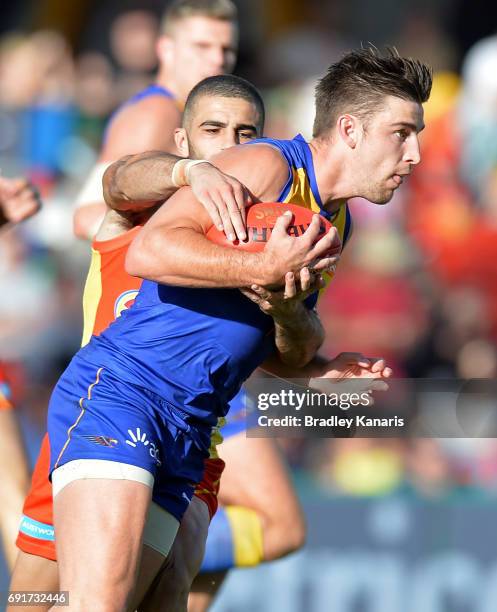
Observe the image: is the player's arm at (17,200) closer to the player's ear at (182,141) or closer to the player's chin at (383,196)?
the player's ear at (182,141)

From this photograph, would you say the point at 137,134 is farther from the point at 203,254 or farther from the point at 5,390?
the point at 203,254

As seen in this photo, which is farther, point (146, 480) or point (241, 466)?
point (241, 466)

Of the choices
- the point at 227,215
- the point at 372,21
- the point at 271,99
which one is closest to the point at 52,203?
the point at 271,99

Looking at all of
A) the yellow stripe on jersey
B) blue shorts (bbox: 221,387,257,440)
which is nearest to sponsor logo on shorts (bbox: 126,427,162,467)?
the yellow stripe on jersey

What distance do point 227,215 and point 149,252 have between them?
28 centimetres

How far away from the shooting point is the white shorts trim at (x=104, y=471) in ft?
12.6

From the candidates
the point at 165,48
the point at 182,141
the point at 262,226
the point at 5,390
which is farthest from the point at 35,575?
the point at 165,48

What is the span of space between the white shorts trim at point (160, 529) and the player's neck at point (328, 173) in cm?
127

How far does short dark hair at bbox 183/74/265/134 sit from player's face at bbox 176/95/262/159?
0.07ft

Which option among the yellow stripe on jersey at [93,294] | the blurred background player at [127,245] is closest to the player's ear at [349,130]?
the blurred background player at [127,245]

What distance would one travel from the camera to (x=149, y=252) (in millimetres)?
3725

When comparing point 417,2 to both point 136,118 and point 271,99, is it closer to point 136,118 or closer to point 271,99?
point 271,99

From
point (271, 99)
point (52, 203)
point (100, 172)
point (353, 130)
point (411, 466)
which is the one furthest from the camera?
point (271, 99)

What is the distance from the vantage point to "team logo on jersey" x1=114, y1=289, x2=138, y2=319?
15.2ft
